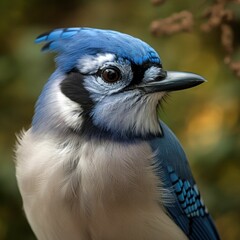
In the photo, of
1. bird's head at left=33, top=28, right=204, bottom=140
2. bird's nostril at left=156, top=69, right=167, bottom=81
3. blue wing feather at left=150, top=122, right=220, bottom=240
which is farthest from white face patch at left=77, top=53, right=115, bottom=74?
blue wing feather at left=150, top=122, right=220, bottom=240

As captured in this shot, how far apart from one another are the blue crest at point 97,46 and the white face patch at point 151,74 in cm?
3

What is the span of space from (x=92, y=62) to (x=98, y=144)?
0.33 metres

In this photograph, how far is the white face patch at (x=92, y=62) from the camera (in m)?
3.08

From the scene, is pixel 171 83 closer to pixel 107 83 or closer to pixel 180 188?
pixel 107 83

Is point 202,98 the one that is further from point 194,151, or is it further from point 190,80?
point 190,80

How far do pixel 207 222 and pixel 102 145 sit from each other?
0.82 metres

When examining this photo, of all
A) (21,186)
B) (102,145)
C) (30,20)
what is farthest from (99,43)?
(30,20)

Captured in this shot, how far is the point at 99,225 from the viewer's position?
3.09 metres

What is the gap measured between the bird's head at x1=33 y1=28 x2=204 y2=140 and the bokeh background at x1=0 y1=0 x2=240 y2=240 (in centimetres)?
119

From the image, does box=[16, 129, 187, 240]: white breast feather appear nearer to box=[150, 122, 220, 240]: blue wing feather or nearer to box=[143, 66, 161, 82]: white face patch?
box=[150, 122, 220, 240]: blue wing feather

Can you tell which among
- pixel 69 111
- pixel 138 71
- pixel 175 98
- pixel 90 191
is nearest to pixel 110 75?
pixel 138 71

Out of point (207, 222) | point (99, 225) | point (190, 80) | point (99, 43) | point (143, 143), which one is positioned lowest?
point (207, 222)

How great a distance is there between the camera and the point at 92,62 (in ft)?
10.2

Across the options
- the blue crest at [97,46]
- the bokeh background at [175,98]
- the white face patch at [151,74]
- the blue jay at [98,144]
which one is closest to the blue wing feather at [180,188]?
the blue jay at [98,144]
